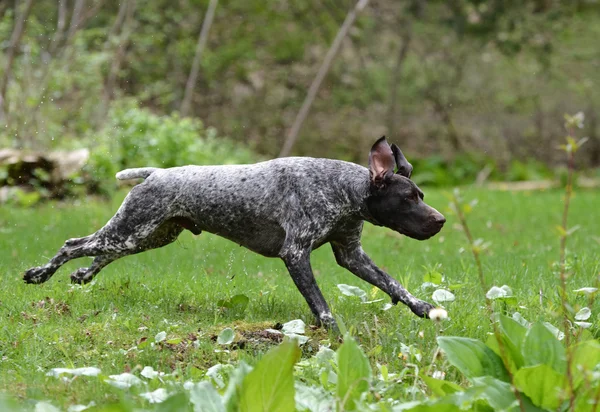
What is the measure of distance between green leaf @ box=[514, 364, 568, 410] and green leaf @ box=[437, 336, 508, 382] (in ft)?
0.69

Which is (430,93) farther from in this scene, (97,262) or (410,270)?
(97,262)

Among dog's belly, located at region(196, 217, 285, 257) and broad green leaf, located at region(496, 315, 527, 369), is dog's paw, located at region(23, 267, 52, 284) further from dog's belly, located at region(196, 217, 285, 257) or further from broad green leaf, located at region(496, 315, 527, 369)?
broad green leaf, located at region(496, 315, 527, 369)

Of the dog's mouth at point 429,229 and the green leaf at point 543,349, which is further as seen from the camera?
the dog's mouth at point 429,229

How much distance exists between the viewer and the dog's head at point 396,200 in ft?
14.7

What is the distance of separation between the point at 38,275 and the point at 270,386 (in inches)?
109

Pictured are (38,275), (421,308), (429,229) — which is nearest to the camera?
(429,229)

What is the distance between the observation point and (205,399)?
2949 mm

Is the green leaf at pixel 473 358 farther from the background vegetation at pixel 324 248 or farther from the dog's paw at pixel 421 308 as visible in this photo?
the dog's paw at pixel 421 308

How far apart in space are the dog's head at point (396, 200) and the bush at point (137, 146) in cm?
746

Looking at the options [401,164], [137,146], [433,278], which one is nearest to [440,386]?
[401,164]

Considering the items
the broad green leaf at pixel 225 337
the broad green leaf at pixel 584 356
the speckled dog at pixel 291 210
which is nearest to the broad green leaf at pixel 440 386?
the broad green leaf at pixel 584 356

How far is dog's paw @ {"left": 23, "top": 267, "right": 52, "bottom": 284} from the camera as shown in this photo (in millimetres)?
5227

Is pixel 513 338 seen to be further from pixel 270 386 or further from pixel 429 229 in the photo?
pixel 270 386

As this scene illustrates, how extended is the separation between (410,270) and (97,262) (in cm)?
238
